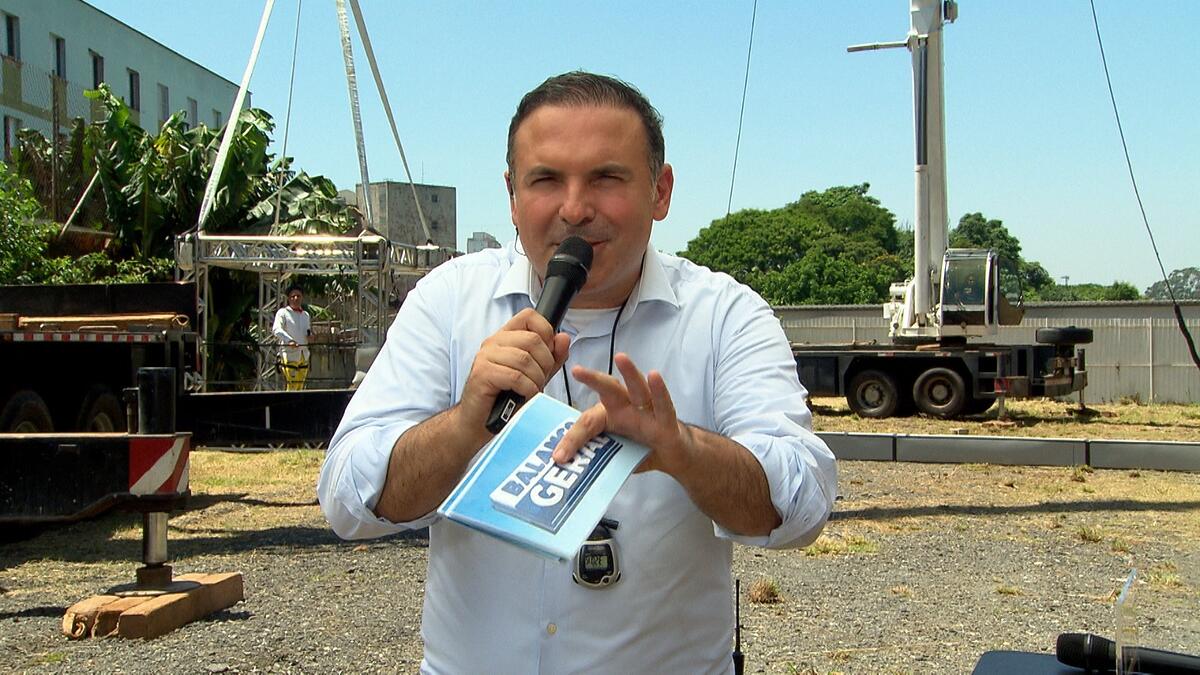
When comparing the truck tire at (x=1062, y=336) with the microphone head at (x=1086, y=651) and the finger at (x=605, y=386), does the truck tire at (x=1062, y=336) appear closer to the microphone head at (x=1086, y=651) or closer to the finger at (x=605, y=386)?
the microphone head at (x=1086, y=651)

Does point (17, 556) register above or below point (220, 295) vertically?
below

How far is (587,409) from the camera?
1806 mm

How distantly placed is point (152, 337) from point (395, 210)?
142 feet

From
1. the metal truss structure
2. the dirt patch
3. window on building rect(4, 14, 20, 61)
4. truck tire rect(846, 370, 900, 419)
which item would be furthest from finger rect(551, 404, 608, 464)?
window on building rect(4, 14, 20, 61)

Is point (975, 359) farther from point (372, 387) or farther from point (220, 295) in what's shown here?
point (372, 387)

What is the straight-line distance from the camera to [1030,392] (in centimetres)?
1931

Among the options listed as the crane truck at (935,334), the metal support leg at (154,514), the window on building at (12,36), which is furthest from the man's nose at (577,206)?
the window on building at (12,36)

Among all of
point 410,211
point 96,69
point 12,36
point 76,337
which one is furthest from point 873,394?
point 410,211

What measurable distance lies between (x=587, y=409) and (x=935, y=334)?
1963 centimetres

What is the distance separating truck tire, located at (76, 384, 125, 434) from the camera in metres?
9.07

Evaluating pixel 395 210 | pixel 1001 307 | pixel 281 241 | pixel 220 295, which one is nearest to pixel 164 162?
pixel 220 295

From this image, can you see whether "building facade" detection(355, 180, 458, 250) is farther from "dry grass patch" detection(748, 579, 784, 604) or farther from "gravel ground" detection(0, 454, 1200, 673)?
"dry grass patch" detection(748, 579, 784, 604)

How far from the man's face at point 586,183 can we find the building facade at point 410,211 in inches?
1711

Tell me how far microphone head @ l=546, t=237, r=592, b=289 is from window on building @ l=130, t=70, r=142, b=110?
43749 millimetres
